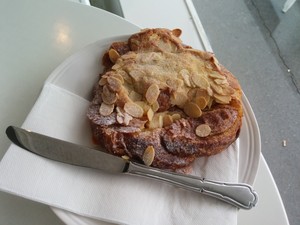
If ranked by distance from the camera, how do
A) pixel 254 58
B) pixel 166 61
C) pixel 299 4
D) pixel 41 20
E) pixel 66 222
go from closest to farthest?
pixel 66 222
pixel 166 61
pixel 41 20
pixel 254 58
pixel 299 4

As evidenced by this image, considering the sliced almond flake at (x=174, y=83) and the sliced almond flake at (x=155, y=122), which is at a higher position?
the sliced almond flake at (x=174, y=83)

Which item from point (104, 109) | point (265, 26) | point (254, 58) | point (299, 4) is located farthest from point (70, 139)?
point (299, 4)

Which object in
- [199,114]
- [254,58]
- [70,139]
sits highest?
[199,114]

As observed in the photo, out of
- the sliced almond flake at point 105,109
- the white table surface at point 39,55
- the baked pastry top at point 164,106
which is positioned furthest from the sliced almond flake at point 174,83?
the white table surface at point 39,55

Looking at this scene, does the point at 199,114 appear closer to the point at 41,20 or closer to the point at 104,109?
the point at 104,109

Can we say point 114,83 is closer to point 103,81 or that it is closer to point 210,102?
point 103,81

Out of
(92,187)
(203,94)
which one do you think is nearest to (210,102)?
(203,94)

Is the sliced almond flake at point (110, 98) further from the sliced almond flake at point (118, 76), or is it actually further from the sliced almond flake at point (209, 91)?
the sliced almond flake at point (209, 91)
